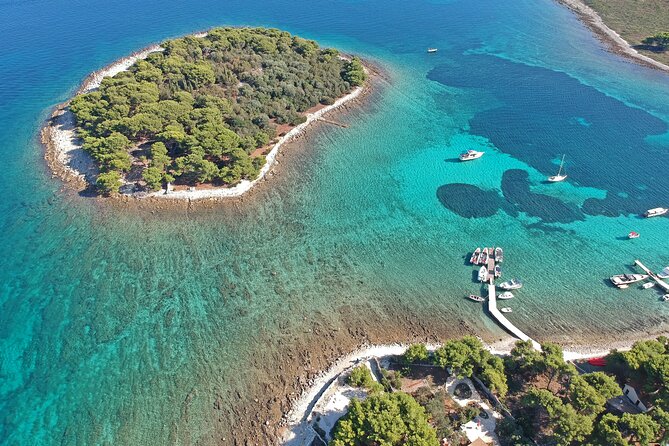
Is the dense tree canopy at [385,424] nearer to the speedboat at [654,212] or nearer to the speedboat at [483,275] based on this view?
the speedboat at [483,275]

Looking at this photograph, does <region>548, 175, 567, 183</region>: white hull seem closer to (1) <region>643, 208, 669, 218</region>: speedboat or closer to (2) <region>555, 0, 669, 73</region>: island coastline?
(1) <region>643, 208, 669, 218</region>: speedboat

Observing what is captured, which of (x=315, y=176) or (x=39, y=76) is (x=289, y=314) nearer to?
(x=315, y=176)

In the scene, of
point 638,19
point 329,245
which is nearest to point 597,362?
point 329,245

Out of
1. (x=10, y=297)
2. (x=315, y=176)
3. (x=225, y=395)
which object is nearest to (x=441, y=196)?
(x=315, y=176)

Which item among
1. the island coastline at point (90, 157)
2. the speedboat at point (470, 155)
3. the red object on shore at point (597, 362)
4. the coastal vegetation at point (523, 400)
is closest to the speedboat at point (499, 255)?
the coastal vegetation at point (523, 400)

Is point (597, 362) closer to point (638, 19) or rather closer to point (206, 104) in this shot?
point (206, 104)

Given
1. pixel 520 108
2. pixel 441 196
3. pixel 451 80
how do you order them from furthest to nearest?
pixel 451 80 < pixel 520 108 < pixel 441 196
